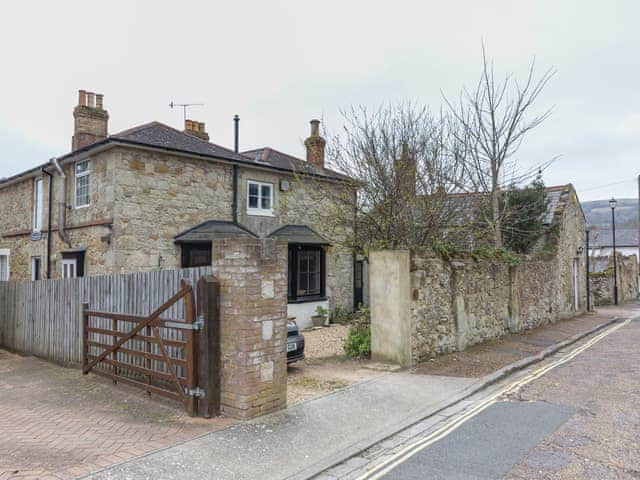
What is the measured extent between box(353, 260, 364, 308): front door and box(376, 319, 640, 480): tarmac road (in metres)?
11.4

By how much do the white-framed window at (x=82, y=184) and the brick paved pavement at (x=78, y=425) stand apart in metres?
7.21

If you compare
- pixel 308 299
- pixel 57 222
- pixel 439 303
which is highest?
pixel 57 222

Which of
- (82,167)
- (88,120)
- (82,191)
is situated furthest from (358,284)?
(88,120)

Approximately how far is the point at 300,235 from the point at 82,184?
7.01 metres

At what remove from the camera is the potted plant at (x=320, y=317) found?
54.9 feet

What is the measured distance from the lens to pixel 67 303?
31.2 feet

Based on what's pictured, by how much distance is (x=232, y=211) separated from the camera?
609 inches

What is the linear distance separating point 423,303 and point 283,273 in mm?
4383

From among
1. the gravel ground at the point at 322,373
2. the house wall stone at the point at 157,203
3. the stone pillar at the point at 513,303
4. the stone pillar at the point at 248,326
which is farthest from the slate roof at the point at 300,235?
the stone pillar at the point at 248,326

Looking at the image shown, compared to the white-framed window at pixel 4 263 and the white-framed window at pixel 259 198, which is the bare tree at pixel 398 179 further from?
the white-framed window at pixel 4 263

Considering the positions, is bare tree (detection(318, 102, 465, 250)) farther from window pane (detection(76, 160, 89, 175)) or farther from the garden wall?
window pane (detection(76, 160, 89, 175))

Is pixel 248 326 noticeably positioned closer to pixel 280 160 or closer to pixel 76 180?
pixel 76 180

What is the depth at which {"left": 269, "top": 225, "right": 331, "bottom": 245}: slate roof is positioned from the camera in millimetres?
16308

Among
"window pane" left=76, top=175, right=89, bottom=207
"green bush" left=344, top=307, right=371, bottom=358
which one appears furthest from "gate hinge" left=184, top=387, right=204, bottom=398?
"window pane" left=76, top=175, right=89, bottom=207
